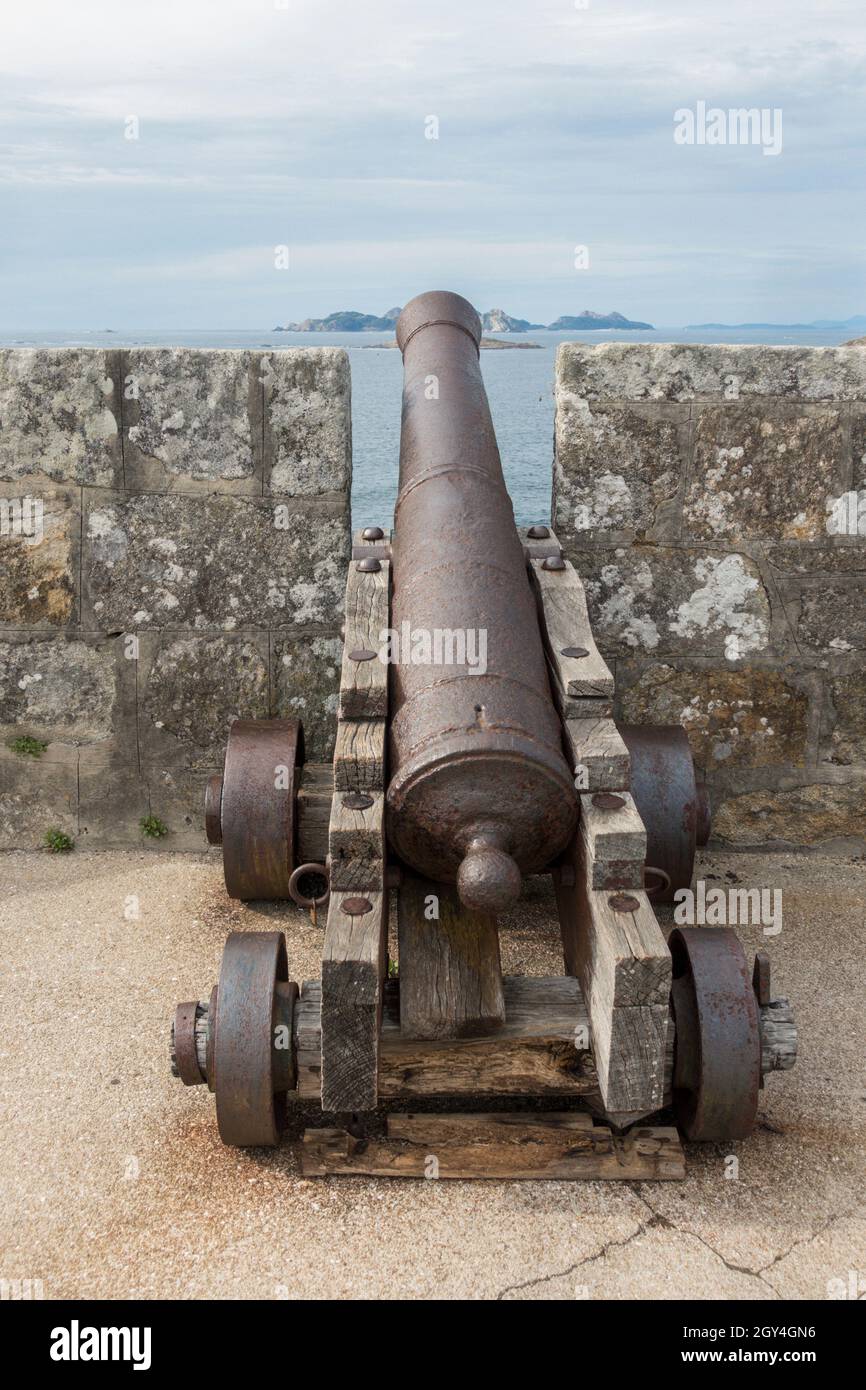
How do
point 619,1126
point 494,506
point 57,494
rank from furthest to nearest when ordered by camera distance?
point 57,494
point 494,506
point 619,1126

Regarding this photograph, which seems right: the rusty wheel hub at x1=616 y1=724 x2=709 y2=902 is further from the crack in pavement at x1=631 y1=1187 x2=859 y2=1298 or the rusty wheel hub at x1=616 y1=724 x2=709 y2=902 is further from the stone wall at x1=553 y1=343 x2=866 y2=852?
the crack in pavement at x1=631 y1=1187 x2=859 y2=1298

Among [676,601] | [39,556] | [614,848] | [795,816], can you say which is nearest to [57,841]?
[39,556]

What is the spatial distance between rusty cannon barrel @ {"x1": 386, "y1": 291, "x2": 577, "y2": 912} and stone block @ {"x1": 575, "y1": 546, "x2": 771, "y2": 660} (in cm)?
110

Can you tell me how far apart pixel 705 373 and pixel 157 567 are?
228 cm

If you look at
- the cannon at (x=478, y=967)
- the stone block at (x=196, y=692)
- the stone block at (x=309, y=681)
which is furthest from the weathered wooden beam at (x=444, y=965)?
the stone block at (x=196, y=692)

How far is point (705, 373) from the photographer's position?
4934 millimetres

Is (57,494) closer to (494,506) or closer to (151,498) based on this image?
(151,498)

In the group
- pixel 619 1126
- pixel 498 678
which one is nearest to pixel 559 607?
pixel 498 678

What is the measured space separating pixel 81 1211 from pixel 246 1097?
474 mm

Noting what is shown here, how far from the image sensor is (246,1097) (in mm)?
3193

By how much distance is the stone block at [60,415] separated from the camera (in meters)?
4.90

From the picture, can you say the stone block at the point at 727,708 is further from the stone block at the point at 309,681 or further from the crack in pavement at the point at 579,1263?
the crack in pavement at the point at 579,1263

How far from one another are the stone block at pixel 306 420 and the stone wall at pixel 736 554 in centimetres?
86

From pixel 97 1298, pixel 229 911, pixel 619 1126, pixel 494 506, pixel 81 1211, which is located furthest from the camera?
pixel 229 911
